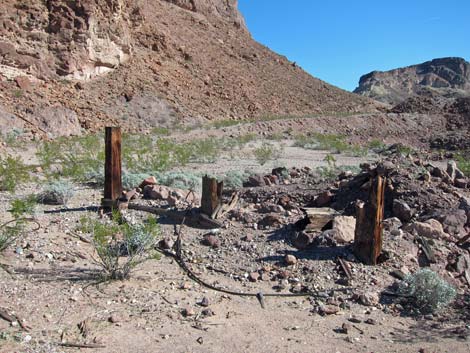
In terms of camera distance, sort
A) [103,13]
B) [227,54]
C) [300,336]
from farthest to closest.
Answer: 1. [227,54]
2. [103,13]
3. [300,336]

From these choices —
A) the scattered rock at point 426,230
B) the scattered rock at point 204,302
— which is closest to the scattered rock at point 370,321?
the scattered rock at point 204,302

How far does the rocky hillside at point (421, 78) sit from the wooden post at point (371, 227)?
115676mm

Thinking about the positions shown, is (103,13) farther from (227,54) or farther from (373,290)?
(373,290)

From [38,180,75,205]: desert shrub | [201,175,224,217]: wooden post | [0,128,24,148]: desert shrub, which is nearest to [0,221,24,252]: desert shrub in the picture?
[38,180,75,205]: desert shrub

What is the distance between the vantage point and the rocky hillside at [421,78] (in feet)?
396

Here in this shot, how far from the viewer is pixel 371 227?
5102 mm

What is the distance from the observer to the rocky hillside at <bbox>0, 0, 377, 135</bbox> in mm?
20969

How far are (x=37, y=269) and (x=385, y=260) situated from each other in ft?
11.2

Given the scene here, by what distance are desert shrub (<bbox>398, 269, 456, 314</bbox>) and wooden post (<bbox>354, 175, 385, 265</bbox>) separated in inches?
24.0

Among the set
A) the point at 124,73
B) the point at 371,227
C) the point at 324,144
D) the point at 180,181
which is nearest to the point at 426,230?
the point at 371,227

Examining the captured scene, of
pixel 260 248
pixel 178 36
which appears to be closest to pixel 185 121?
pixel 178 36

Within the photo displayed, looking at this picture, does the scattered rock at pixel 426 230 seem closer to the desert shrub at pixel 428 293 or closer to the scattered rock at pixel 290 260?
the desert shrub at pixel 428 293

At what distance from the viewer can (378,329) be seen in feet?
13.3

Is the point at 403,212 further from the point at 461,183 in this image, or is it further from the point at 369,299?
the point at 461,183
